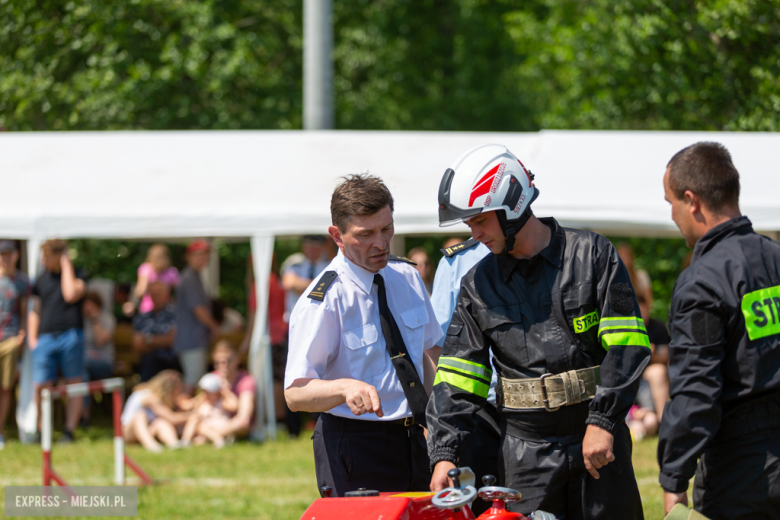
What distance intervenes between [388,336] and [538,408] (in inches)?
29.4

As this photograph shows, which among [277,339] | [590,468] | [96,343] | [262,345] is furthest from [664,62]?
[590,468]

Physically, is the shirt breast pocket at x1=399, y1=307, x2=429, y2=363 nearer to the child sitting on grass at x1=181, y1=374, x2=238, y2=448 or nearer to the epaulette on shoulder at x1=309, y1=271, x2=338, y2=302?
the epaulette on shoulder at x1=309, y1=271, x2=338, y2=302

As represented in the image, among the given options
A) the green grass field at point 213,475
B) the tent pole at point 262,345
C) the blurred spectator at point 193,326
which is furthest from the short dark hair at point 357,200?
the blurred spectator at point 193,326

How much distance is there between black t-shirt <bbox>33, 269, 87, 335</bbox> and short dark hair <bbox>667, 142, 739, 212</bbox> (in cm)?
757

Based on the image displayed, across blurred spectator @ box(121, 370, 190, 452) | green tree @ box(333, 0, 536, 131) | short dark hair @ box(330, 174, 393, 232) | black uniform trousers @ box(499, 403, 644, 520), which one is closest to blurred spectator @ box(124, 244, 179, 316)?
blurred spectator @ box(121, 370, 190, 452)

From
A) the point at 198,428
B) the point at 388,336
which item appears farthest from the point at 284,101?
the point at 388,336

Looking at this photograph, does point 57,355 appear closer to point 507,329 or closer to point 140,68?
point 507,329

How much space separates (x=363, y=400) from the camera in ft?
9.35

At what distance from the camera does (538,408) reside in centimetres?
287

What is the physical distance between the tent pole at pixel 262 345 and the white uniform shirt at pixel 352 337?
17.7ft

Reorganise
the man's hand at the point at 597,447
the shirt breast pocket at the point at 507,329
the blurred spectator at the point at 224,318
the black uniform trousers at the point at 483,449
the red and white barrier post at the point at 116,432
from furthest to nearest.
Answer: the blurred spectator at the point at 224,318, the red and white barrier post at the point at 116,432, the black uniform trousers at the point at 483,449, the shirt breast pocket at the point at 507,329, the man's hand at the point at 597,447

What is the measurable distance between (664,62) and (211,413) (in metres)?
8.02

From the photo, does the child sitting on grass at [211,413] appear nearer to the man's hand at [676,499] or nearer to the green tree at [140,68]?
the green tree at [140,68]

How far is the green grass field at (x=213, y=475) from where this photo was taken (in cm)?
614
